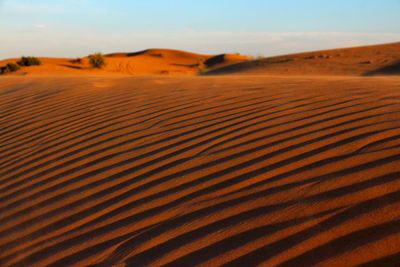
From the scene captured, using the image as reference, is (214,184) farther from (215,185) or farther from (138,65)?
(138,65)

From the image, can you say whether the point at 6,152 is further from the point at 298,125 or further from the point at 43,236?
the point at 298,125

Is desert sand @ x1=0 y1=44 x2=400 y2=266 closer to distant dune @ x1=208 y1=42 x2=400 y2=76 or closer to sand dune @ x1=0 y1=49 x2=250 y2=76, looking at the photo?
distant dune @ x1=208 y1=42 x2=400 y2=76

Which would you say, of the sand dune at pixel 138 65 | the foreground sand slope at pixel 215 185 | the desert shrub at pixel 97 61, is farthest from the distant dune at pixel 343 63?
the desert shrub at pixel 97 61

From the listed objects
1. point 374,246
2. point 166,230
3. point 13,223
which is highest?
point 374,246

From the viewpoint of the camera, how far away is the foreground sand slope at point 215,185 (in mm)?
1681

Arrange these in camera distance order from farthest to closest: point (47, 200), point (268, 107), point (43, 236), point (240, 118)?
1. point (268, 107)
2. point (240, 118)
3. point (47, 200)
4. point (43, 236)

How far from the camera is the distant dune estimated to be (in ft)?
41.4

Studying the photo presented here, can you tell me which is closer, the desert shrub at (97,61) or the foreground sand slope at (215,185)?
the foreground sand slope at (215,185)

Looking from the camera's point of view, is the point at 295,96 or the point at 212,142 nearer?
the point at 212,142

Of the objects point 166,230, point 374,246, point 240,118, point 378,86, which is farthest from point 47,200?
point 378,86

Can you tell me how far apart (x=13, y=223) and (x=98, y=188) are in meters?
0.55

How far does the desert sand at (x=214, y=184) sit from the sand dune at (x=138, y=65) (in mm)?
16489

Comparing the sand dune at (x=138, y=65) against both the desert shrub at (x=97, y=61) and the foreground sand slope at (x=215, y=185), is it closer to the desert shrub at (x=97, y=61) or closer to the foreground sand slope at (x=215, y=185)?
the desert shrub at (x=97, y=61)

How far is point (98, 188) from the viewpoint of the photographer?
2.46m
